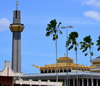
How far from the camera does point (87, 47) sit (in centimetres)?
11494

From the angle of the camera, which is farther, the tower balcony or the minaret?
the minaret

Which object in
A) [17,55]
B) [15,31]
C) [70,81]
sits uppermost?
[15,31]

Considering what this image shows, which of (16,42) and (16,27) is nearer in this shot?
(16,27)

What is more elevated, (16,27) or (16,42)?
(16,27)

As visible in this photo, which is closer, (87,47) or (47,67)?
(87,47)

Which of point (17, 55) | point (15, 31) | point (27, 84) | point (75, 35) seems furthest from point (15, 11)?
point (27, 84)

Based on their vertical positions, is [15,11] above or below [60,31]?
above

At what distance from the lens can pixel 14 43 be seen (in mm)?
125625

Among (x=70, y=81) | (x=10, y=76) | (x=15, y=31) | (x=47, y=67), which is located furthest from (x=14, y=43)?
(x=10, y=76)

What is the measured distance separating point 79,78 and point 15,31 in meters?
28.8

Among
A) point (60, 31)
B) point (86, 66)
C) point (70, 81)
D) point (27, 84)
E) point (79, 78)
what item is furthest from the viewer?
point (86, 66)

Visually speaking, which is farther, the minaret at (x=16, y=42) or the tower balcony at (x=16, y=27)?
the minaret at (x=16, y=42)

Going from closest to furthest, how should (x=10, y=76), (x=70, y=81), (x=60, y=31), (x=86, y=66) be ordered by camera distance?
(x=10, y=76), (x=60, y=31), (x=70, y=81), (x=86, y=66)

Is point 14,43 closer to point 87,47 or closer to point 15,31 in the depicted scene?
point 15,31
